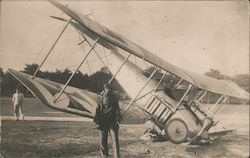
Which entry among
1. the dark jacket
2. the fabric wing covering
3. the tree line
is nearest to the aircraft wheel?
the fabric wing covering

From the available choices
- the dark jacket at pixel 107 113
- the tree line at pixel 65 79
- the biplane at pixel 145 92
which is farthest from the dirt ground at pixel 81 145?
the tree line at pixel 65 79

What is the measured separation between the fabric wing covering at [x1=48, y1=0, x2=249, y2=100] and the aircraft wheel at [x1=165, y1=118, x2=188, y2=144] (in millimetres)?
843

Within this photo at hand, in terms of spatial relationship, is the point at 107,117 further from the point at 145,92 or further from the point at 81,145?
the point at 145,92

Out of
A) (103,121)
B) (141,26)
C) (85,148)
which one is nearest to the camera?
(103,121)

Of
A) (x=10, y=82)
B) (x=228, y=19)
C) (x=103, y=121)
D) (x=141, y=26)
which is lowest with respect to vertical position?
(x=10, y=82)

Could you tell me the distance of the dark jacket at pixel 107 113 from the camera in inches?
207

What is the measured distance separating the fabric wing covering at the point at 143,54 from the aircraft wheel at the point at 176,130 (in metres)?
0.84

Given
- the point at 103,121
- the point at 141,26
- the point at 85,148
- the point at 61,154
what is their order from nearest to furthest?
the point at 103,121 < the point at 61,154 < the point at 85,148 < the point at 141,26

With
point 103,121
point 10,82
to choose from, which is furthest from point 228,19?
point 10,82

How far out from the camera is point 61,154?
5812 mm

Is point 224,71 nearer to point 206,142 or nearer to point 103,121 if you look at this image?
point 206,142

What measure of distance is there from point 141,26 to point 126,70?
115 cm

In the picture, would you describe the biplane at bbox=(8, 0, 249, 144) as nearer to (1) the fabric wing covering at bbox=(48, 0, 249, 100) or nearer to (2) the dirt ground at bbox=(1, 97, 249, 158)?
(1) the fabric wing covering at bbox=(48, 0, 249, 100)

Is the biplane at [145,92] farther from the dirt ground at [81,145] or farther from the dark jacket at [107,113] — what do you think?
the dark jacket at [107,113]
